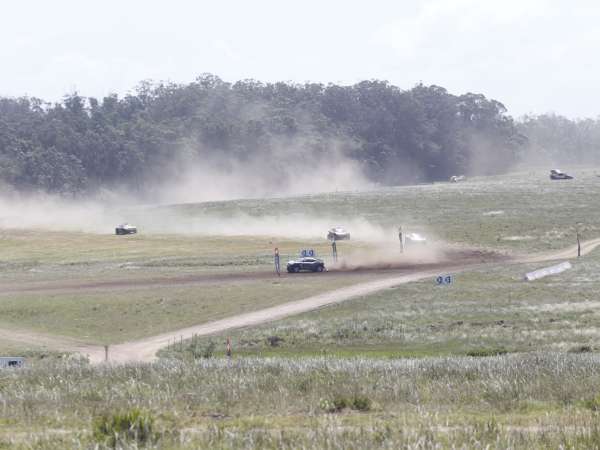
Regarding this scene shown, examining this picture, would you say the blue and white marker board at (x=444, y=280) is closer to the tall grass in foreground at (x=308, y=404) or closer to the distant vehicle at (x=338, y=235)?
the tall grass in foreground at (x=308, y=404)

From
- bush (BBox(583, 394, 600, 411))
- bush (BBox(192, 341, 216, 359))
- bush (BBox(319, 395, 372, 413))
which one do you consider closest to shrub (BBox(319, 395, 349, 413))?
bush (BBox(319, 395, 372, 413))

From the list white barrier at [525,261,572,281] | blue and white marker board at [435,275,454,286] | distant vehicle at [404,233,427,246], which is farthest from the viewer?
distant vehicle at [404,233,427,246]

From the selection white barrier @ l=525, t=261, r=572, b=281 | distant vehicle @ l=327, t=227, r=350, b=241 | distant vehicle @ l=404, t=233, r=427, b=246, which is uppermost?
distant vehicle @ l=327, t=227, r=350, b=241

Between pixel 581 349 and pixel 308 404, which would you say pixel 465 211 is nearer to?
pixel 581 349

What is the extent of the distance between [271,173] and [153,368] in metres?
175

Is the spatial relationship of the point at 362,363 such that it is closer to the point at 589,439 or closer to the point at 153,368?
the point at 153,368

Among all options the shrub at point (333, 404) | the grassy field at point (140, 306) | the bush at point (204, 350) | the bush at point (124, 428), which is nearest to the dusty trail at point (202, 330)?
the grassy field at point (140, 306)

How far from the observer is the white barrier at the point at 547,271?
53.9m

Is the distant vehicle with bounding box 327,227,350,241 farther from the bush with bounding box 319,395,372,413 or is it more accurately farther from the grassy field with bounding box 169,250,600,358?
the bush with bounding box 319,395,372,413

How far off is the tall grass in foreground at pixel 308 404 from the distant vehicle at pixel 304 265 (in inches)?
1419

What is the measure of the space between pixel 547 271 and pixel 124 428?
45.6m

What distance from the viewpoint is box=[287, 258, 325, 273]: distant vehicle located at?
2429 inches

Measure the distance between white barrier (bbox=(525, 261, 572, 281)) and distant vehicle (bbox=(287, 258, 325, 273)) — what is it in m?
14.9

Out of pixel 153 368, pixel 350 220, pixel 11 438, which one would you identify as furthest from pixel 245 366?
pixel 350 220
